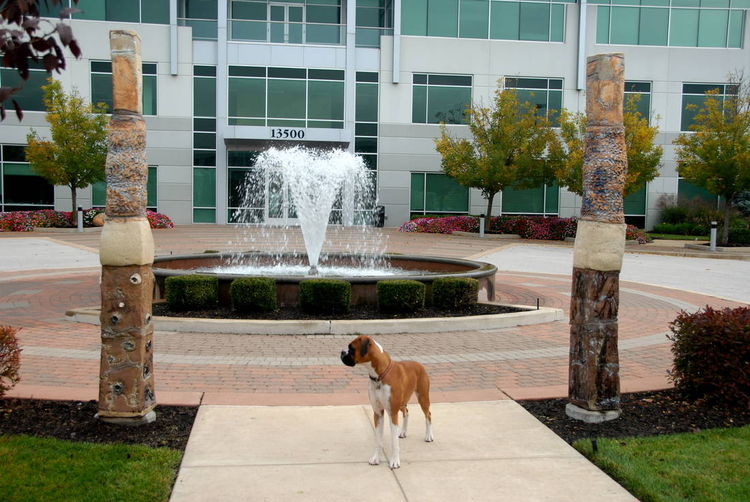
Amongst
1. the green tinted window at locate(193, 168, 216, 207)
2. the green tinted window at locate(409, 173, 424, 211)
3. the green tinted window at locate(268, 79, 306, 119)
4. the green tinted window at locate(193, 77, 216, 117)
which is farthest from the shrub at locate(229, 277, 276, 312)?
the green tinted window at locate(409, 173, 424, 211)

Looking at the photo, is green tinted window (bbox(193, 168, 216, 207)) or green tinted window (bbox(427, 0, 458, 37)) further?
green tinted window (bbox(427, 0, 458, 37))

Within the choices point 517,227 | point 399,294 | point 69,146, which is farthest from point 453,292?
point 69,146

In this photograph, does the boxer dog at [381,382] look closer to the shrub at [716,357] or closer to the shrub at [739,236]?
the shrub at [716,357]

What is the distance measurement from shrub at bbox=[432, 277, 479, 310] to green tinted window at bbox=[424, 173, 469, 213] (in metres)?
26.0

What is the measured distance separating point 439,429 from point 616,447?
1.40 metres

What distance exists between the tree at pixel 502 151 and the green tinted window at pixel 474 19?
263 inches

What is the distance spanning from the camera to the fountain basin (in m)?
10.9

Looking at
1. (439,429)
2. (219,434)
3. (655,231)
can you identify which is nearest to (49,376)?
(219,434)

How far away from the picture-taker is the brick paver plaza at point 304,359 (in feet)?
22.1

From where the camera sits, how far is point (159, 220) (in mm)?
31625

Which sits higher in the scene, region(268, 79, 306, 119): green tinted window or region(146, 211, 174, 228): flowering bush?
region(268, 79, 306, 119): green tinted window

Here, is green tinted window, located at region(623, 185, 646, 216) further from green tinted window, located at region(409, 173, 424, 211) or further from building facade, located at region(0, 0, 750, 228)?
green tinted window, located at region(409, 173, 424, 211)

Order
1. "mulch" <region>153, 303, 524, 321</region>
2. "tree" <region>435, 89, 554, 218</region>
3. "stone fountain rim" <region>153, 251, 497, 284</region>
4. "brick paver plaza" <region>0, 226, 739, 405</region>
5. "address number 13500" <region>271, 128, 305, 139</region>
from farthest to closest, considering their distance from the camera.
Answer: "address number 13500" <region>271, 128, 305, 139</region>
"tree" <region>435, 89, 554, 218</region>
"stone fountain rim" <region>153, 251, 497, 284</region>
"mulch" <region>153, 303, 524, 321</region>
"brick paver plaza" <region>0, 226, 739, 405</region>

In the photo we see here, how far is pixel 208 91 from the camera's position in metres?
34.8
